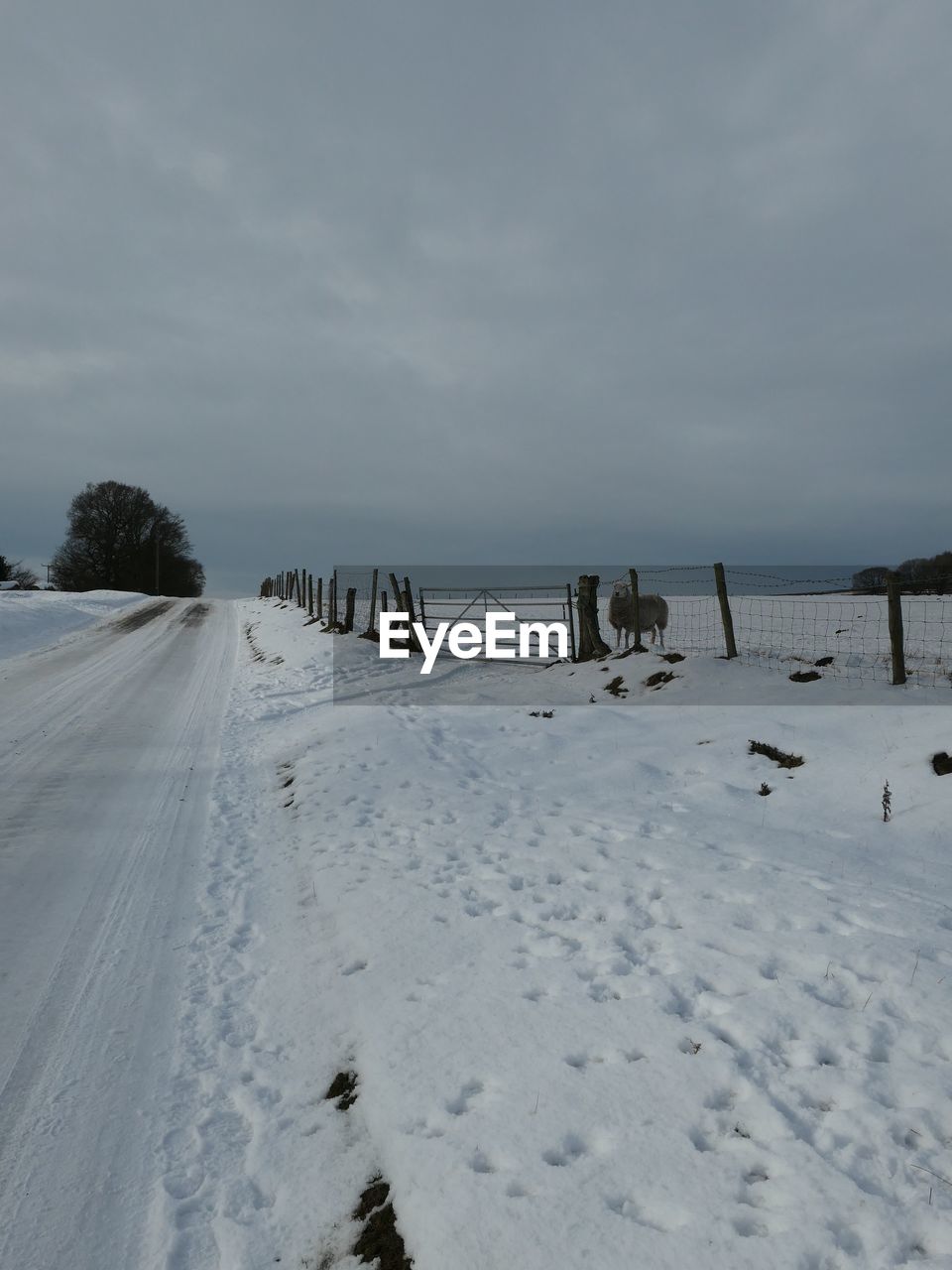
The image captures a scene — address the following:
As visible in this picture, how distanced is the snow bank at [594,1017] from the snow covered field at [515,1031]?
0.05 ft

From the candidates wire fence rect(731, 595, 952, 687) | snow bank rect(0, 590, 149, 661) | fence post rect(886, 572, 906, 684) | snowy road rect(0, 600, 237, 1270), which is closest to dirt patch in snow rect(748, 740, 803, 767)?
fence post rect(886, 572, 906, 684)

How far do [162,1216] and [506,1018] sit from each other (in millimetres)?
1775

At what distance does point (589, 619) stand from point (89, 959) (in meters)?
13.5

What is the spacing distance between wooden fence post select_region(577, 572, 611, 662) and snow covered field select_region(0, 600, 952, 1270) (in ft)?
29.1

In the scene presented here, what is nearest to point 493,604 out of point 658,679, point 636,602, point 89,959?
point 636,602

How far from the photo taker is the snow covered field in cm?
264

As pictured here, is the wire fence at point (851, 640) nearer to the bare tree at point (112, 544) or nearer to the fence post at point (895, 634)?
the fence post at point (895, 634)

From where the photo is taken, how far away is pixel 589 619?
54.2 ft

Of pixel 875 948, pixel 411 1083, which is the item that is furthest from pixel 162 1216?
pixel 875 948

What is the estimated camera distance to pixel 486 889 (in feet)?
17.6

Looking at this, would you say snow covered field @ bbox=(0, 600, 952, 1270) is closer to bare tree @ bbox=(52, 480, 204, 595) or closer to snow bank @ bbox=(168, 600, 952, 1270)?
snow bank @ bbox=(168, 600, 952, 1270)

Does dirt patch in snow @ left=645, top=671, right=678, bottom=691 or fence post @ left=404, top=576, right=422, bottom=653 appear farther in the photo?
fence post @ left=404, top=576, right=422, bottom=653

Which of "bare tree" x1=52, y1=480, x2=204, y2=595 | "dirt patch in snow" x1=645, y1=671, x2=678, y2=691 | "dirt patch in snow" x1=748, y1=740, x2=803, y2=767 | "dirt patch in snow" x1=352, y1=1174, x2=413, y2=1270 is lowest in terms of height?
"dirt patch in snow" x1=352, y1=1174, x2=413, y2=1270

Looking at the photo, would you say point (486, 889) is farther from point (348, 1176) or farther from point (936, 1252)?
point (936, 1252)
